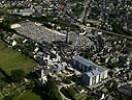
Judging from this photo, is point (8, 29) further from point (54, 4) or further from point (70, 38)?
point (54, 4)

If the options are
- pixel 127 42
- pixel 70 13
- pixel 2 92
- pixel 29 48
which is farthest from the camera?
pixel 70 13

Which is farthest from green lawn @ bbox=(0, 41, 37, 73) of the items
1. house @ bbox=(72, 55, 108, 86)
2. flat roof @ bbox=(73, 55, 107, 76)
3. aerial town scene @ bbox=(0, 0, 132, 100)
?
flat roof @ bbox=(73, 55, 107, 76)

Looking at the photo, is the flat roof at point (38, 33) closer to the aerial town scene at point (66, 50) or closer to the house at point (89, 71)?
the aerial town scene at point (66, 50)

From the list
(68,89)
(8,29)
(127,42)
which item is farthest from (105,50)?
(8,29)

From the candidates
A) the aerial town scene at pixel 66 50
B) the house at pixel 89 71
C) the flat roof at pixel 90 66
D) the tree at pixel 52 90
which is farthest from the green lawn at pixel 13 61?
the flat roof at pixel 90 66

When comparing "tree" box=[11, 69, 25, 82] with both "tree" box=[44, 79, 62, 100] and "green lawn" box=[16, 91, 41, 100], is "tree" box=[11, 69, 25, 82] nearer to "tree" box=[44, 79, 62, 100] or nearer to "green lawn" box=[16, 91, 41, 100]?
"green lawn" box=[16, 91, 41, 100]
